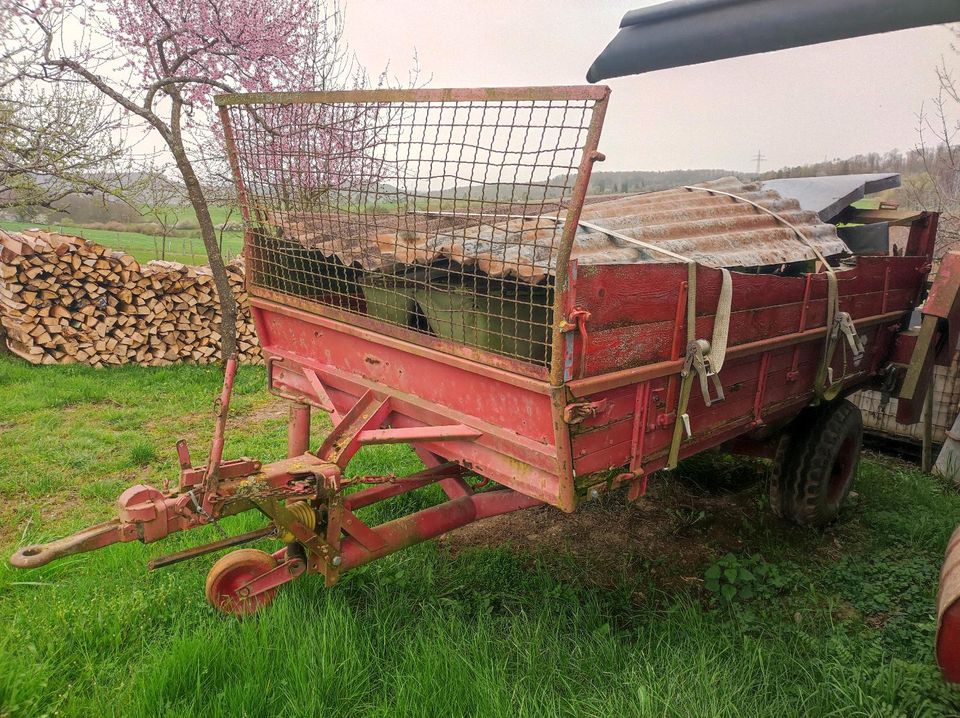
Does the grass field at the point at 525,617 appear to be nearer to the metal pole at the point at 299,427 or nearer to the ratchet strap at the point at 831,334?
the metal pole at the point at 299,427

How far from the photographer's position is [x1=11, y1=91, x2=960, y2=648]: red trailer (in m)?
2.21

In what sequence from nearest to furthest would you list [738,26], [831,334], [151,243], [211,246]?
[738,26] → [831,334] → [211,246] → [151,243]

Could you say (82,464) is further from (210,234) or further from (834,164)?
(834,164)

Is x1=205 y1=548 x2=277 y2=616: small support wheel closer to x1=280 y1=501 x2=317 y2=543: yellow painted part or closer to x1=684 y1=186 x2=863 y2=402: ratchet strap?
x1=280 y1=501 x2=317 y2=543: yellow painted part

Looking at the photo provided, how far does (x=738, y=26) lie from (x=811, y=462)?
3219mm

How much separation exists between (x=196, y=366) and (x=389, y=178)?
5689 millimetres

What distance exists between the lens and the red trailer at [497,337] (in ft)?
7.25

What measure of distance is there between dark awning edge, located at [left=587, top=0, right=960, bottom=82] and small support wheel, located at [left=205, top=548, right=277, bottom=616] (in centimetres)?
201

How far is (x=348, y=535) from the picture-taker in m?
2.57

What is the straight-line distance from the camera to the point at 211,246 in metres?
6.84

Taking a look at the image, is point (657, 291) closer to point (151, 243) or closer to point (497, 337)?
point (497, 337)

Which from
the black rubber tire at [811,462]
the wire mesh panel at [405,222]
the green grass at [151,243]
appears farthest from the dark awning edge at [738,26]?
the green grass at [151,243]

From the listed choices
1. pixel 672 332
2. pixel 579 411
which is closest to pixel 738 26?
pixel 579 411

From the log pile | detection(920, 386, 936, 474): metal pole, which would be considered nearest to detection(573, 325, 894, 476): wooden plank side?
detection(920, 386, 936, 474): metal pole
